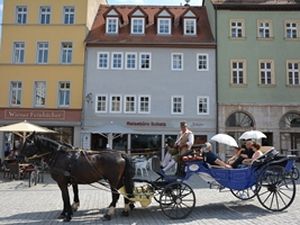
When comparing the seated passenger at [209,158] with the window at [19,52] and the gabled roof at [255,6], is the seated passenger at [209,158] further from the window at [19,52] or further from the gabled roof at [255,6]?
the window at [19,52]

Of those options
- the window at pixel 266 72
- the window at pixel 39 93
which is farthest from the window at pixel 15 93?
the window at pixel 266 72

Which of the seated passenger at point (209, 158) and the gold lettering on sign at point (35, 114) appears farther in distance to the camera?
the gold lettering on sign at point (35, 114)

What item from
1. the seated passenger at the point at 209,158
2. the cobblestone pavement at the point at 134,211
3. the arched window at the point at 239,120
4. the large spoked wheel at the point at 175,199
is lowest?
the cobblestone pavement at the point at 134,211

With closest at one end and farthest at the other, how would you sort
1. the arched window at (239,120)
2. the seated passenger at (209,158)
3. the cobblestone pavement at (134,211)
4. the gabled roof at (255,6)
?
the cobblestone pavement at (134,211)
the seated passenger at (209,158)
the arched window at (239,120)
the gabled roof at (255,6)

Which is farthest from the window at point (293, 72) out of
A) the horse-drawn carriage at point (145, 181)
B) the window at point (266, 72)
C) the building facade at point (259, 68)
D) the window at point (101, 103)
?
the horse-drawn carriage at point (145, 181)

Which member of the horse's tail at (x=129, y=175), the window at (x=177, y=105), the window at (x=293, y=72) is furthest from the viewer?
the window at (x=293, y=72)

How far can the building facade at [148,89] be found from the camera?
24828mm

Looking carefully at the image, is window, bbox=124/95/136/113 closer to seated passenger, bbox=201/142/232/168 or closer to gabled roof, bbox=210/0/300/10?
gabled roof, bbox=210/0/300/10

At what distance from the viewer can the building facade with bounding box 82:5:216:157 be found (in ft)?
81.5

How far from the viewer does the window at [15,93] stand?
25.5m

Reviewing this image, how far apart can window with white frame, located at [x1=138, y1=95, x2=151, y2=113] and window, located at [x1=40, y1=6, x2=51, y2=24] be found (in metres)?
8.67

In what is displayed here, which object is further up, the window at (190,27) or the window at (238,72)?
the window at (190,27)

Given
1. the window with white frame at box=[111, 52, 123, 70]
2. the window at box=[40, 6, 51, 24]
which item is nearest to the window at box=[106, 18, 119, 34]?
the window with white frame at box=[111, 52, 123, 70]

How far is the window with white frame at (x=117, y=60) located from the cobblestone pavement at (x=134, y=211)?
14.5 metres
